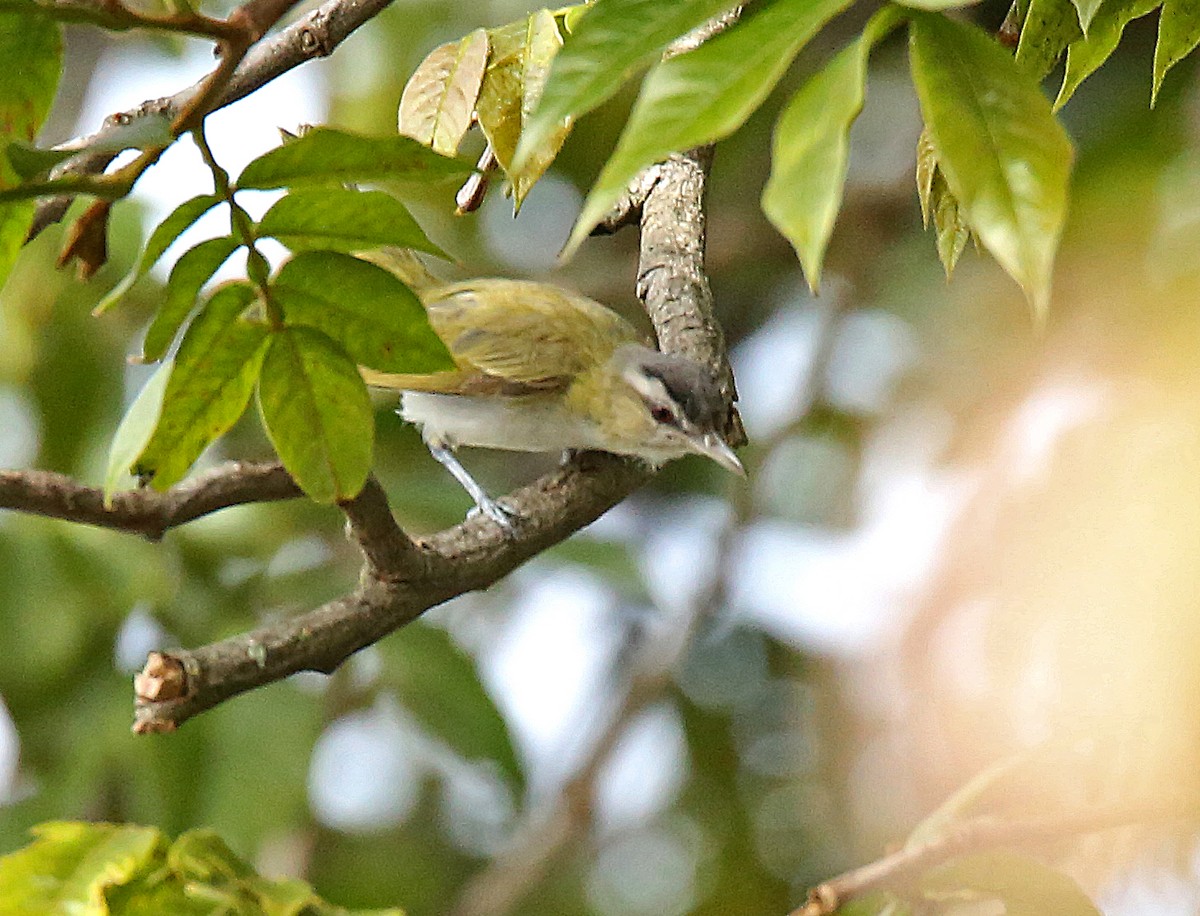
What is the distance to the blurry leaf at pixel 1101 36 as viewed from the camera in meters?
1.42

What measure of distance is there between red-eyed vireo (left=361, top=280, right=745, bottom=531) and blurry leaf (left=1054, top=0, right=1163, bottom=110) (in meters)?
1.84

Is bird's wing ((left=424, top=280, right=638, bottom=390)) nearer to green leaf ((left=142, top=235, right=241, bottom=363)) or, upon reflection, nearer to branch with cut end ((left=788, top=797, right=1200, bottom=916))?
branch with cut end ((left=788, top=797, right=1200, bottom=916))

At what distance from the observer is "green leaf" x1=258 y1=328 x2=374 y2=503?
1363 millimetres

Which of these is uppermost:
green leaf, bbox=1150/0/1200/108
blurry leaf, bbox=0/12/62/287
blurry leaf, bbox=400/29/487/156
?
green leaf, bbox=1150/0/1200/108

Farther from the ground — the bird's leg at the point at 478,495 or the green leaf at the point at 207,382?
the green leaf at the point at 207,382

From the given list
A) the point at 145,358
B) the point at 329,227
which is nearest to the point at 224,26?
the point at 329,227

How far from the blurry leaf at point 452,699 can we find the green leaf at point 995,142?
2543mm

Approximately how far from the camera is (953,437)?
4016 mm

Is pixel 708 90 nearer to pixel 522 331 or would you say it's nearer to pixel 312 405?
pixel 312 405

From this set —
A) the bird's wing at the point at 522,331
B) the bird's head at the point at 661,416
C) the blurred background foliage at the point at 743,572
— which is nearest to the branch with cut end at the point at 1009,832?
the blurred background foliage at the point at 743,572

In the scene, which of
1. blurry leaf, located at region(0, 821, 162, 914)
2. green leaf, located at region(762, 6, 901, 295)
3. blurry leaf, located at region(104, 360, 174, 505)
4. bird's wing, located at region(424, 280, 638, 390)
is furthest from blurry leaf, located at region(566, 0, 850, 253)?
bird's wing, located at region(424, 280, 638, 390)

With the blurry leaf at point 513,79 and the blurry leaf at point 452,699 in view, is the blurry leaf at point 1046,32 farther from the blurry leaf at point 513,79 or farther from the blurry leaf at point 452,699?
the blurry leaf at point 452,699

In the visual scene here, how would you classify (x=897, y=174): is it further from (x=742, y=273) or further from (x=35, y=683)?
(x=35, y=683)

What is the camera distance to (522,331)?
3.77 m
